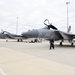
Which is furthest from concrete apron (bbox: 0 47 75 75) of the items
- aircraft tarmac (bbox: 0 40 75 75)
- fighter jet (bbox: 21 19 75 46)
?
fighter jet (bbox: 21 19 75 46)

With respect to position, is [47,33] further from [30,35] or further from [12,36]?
[12,36]

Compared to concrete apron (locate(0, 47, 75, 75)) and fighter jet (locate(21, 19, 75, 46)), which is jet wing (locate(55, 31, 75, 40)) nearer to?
fighter jet (locate(21, 19, 75, 46))

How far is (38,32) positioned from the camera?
1398cm

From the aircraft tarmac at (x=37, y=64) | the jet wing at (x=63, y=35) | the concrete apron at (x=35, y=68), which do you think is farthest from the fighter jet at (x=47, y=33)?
the concrete apron at (x=35, y=68)

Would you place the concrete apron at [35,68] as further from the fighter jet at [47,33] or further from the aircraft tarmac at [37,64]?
the fighter jet at [47,33]

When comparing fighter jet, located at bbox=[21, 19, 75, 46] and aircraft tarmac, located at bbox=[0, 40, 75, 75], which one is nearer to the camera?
aircraft tarmac, located at bbox=[0, 40, 75, 75]

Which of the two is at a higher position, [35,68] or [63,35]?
[63,35]

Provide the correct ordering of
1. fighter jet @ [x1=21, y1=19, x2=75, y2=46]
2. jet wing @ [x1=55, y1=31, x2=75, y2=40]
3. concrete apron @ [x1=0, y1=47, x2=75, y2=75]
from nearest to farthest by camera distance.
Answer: concrete apron @ [x1=0, y1=47, x2=75, y2=75]
fighter jet @ [x1=21, y1=19, x2=75, y2=46]
jet wing @ [x1=55, y1=31, x2=75, y2=40]

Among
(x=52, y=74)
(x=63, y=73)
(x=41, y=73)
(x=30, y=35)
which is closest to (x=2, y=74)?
(x=41, y=73)

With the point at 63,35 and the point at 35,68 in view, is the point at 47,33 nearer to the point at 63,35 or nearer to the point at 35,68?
the point at 63,35

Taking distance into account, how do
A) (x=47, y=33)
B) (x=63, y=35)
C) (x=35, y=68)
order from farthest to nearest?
1. (x=63, y=35)
2. (x=47, y=33)
3. (x=35, y=68)

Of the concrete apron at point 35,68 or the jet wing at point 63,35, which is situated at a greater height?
the jet wing at point 63,35

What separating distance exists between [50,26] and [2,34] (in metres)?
27.3

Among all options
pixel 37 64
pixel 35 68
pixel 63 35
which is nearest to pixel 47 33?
pixel 63 35
